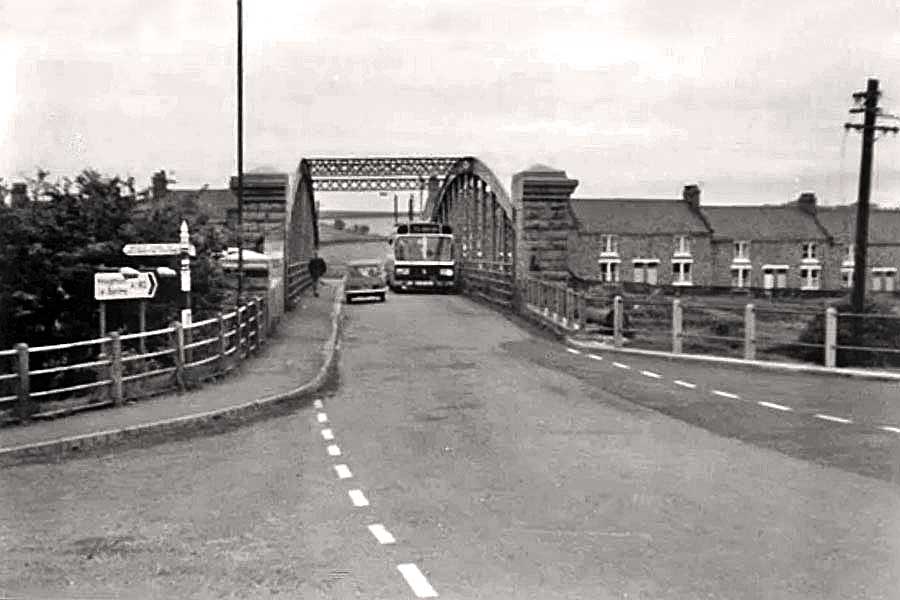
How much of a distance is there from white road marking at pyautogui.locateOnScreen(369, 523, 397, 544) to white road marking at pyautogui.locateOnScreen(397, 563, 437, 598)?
682 mm

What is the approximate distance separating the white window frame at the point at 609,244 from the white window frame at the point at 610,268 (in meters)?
0.45

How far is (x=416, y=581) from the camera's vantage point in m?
6.65

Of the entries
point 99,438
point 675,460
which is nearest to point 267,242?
point 99,438

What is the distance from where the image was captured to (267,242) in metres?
36.2

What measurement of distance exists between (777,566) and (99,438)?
802cm

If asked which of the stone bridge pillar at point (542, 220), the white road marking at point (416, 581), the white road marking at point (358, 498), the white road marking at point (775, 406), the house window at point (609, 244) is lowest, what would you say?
the white road marking at point (775, 406)

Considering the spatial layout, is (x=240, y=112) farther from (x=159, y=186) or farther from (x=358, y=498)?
(x=358, y=498)

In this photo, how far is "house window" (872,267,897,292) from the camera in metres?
81.4

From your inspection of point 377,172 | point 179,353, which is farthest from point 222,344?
point 377,172

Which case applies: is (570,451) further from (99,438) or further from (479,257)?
(479,257)

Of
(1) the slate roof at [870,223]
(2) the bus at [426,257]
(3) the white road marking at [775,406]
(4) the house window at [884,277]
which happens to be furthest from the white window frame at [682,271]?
(3) the white road marking at [775,406]

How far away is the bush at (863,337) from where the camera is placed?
92.4 feet

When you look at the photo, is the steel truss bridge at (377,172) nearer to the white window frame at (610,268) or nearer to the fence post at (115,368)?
the white window frame at (610,268)

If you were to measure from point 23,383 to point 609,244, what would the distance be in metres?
72.0
